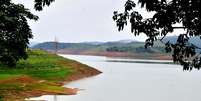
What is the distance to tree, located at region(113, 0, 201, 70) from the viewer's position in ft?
44.7

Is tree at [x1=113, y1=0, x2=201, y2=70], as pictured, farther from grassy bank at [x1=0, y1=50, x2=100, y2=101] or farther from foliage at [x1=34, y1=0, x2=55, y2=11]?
grassy bank at [x1=0, y1=50, x2=100, y2=101]

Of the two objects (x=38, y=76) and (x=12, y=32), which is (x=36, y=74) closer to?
(x=38, y=76)

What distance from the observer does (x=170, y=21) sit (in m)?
13.9

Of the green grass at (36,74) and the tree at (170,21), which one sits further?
the green grass at (36,74)

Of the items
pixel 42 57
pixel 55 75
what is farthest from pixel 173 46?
pixel 42 57

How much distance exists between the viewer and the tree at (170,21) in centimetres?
1363

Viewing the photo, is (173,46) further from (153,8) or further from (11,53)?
(11,53)

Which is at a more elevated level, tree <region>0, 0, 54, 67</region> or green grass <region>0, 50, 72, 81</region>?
tree <region>0, 0, 54, 67</region>

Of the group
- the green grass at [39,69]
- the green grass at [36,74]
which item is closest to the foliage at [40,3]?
the green grass at [36,74]

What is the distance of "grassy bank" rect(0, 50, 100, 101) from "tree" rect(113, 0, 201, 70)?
38322mm

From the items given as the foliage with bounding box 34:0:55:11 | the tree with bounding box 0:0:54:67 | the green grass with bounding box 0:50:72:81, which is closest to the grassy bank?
the green grass with bounding box 0:50:72:81

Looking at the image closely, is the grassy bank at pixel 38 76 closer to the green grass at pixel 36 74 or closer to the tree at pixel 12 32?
the green grass at pixel 36 74

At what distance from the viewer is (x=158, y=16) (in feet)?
45.1

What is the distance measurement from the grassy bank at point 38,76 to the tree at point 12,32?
1385 cm
